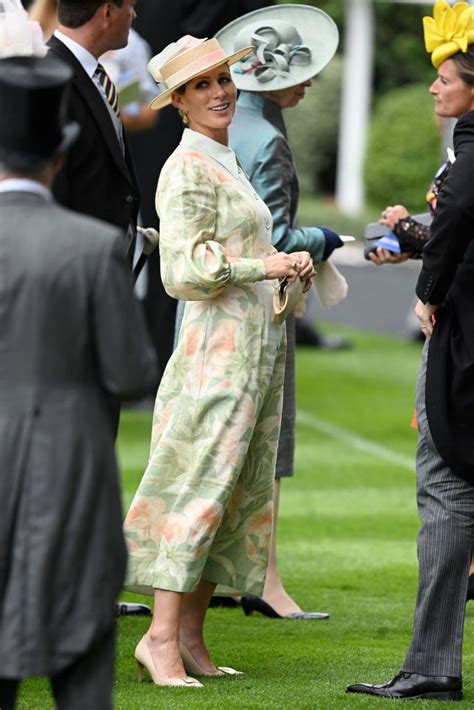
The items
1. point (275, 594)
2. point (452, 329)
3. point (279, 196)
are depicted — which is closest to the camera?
point (452, 329)

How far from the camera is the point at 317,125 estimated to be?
140 feet

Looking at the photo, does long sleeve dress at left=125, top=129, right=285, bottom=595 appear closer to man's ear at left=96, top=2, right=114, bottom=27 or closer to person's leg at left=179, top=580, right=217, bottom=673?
person's leg at left=179, top=580, right=217, bottom=673

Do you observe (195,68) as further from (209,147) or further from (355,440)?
(355,440)

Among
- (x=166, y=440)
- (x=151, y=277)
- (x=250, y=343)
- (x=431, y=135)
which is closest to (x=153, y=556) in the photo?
(x=166, y=440)

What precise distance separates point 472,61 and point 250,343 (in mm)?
1121

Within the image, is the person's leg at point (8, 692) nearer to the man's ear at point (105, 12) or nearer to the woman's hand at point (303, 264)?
the woman's hand at point (303, 264)

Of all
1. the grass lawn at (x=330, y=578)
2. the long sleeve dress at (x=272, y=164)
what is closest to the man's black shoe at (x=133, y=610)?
the grass lawn at (x=330, y=578)

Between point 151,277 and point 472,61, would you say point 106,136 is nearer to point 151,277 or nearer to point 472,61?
point 472,61

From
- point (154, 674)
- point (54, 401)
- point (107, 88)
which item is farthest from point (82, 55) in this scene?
point (54, 401)

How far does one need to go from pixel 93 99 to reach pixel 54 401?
219cm

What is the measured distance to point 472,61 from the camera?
538 centimetres

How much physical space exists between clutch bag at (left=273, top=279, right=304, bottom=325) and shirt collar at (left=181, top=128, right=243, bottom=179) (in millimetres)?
398

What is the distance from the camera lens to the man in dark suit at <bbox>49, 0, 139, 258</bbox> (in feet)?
18.5

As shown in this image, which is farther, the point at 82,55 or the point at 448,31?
the point at 82,55
